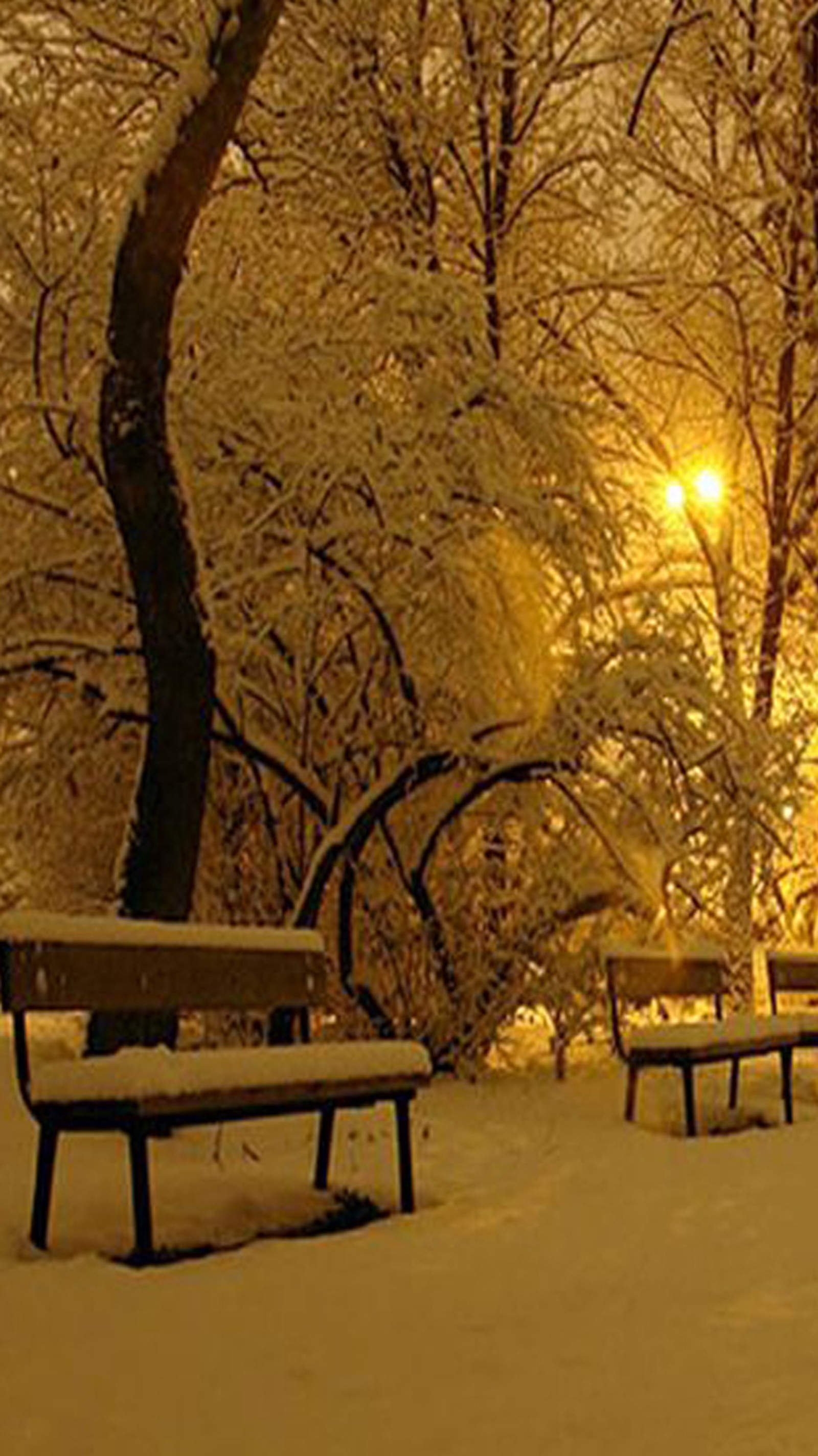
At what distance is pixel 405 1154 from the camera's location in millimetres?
6863

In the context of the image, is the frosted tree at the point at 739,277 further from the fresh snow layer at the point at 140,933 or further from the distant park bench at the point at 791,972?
the fresh snow layer at the point at 140,933

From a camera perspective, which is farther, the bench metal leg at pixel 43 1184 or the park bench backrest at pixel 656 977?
the park bench backrest at pixel 656 977

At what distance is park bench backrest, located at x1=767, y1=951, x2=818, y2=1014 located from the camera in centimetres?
1178

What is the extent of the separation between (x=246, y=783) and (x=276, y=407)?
2179 millimetres

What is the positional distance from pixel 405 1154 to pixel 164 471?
2883 mm

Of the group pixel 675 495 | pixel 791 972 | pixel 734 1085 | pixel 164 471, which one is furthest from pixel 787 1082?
pixel 675 495

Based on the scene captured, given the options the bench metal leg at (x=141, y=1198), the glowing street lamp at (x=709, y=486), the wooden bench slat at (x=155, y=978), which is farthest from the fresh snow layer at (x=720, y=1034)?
the glowing street lamp at (x=709, y=486)

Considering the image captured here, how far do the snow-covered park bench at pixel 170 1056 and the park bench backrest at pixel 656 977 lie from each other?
2.90 m

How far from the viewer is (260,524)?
9.16 metres

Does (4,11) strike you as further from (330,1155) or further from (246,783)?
(330,1155)

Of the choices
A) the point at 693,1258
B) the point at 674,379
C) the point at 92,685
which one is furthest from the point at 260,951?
the point at 674,379

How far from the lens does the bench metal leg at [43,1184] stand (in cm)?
571

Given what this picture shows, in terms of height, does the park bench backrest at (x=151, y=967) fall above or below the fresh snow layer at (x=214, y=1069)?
above

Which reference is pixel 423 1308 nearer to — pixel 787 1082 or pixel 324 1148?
pixel 324 1148
